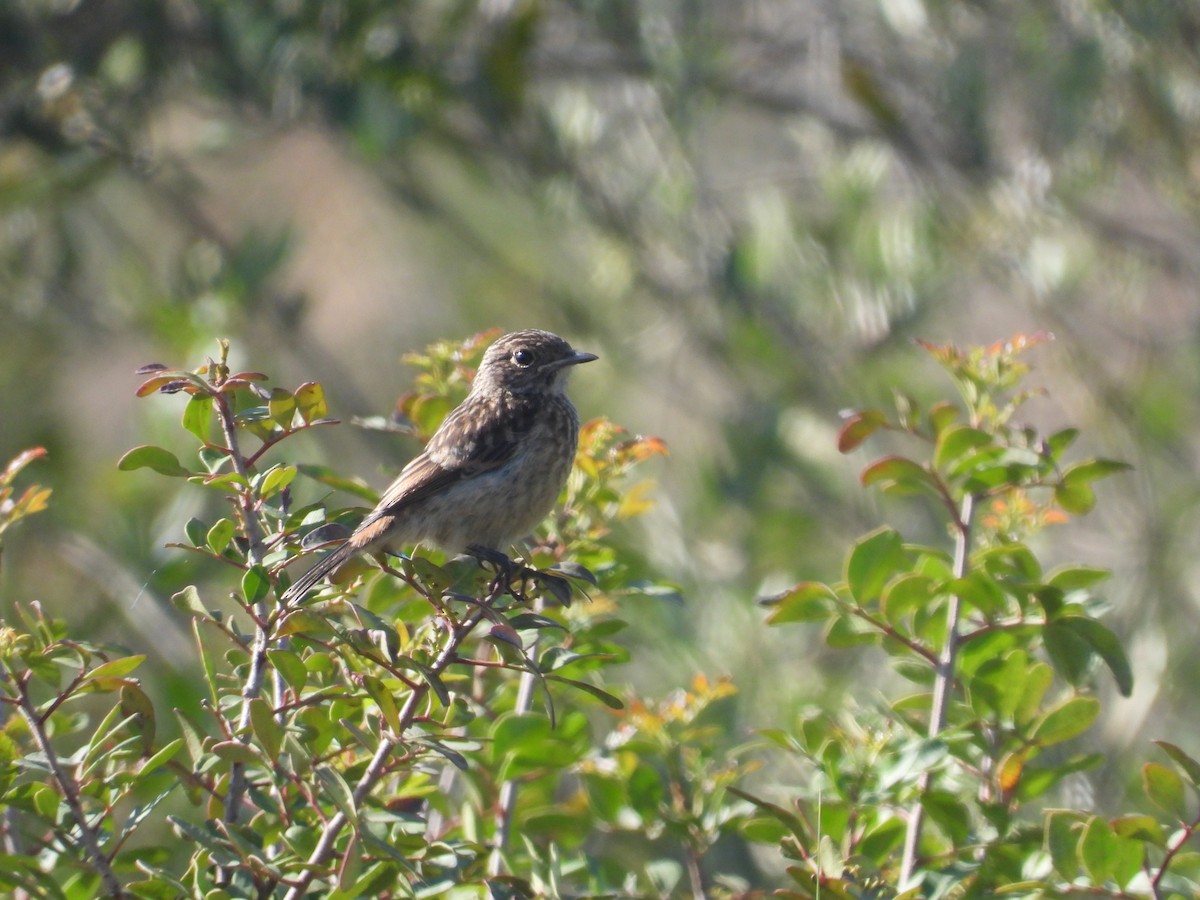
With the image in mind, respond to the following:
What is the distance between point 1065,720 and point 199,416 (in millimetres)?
1435

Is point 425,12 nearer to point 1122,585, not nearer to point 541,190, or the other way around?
point 541,190

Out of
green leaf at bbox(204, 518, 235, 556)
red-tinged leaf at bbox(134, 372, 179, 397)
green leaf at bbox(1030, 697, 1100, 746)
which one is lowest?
green leaf at bbox(1030, 697, 1100, 746)

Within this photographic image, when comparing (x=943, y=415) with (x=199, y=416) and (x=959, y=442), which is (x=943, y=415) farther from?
(x=199, y=416)

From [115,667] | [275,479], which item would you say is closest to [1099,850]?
[275,479]

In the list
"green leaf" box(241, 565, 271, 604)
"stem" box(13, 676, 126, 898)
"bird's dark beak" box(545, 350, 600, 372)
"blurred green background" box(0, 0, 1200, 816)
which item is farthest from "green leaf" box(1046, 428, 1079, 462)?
"blurred green background" box(0, 0, 1200, 816)

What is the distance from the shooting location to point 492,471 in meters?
3.58

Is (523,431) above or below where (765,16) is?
below

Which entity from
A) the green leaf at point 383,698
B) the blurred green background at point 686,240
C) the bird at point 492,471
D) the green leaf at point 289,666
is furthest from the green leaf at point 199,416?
the blurred green background at point 686,240

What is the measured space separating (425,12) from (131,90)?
1.28m

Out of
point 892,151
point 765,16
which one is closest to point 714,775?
point 892,151

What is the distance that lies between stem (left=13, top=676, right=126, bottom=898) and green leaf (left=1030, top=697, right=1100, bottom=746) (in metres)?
1.42

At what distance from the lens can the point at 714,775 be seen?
8.59ft

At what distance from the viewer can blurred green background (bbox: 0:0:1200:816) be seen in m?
5.53

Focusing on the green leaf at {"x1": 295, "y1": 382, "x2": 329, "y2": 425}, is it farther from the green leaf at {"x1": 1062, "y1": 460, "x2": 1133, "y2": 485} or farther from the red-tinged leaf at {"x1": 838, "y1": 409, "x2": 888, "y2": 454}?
the green leaf at {"x1": 1062, "y1": 460, "x2": 1133, "y2": 485}
